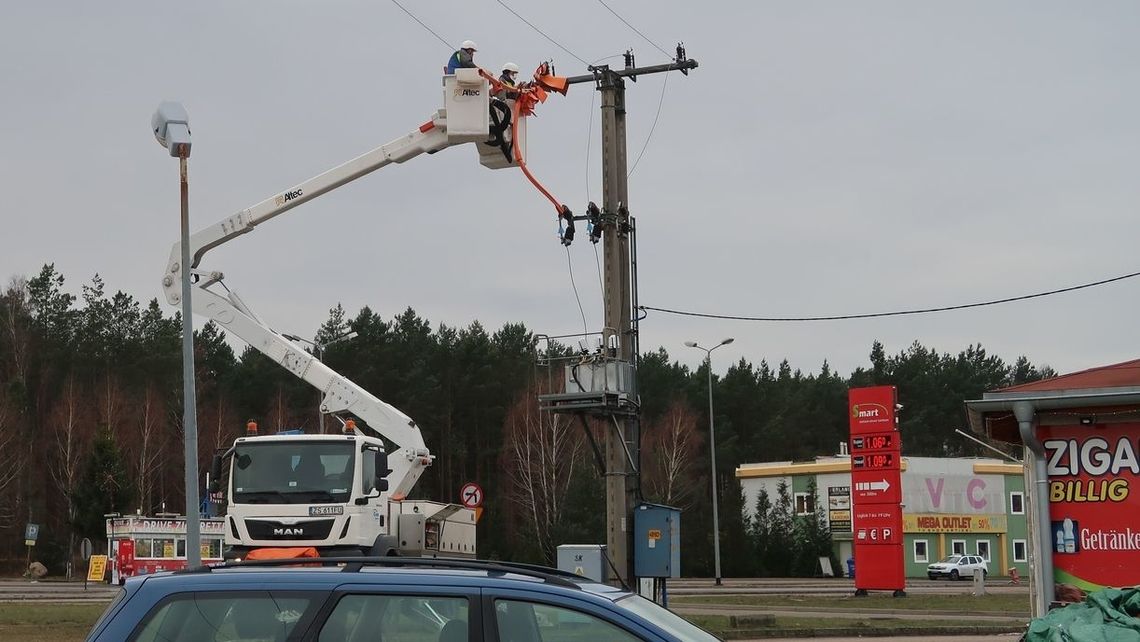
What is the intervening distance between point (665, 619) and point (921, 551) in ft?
226

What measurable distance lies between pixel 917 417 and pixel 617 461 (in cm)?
7431

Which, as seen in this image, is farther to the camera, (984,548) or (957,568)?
(984,548)

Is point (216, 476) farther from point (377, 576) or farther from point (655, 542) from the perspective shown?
point (377, 576)

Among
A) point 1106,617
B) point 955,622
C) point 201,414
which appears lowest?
point 955,622

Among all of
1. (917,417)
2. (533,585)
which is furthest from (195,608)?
(917,417)

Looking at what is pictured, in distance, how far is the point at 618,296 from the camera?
2305 centimetres

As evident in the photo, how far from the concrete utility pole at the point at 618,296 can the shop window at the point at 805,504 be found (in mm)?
52689

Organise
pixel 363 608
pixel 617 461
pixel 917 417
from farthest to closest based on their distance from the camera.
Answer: pixel 917 417 → pixel 617 461 → pixel 363 608

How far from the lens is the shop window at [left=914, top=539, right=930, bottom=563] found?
71438 mm

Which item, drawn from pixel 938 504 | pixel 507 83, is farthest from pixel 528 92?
pixel 938 504

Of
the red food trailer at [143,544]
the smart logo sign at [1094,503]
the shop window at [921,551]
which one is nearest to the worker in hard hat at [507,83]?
the smart logo sign at [1094,503]

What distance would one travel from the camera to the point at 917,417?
93062 mm

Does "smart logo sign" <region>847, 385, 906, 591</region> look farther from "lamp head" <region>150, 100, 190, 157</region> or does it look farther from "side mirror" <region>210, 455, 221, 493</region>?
"lamp head" <region>150, 100, 190, 157</region>

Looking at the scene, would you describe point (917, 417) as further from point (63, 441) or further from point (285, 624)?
point (285, 624)
